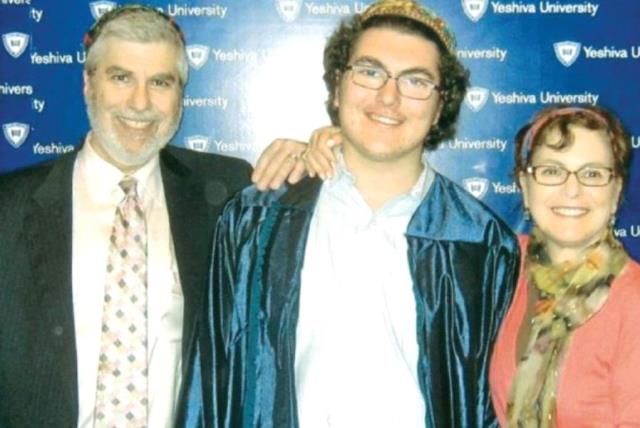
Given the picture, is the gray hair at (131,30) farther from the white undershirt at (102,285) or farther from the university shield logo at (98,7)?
the university shield logo at (98,7)

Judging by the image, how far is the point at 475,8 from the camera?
135 inches

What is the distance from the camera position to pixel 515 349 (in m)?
2.27

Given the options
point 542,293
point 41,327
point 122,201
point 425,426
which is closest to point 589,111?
point 542,293

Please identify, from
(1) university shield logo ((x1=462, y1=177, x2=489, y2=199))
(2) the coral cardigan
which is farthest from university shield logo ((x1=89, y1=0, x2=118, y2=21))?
(2) the coral cardigan

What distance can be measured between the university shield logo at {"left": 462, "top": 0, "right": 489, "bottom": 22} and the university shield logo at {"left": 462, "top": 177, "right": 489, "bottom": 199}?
650mm

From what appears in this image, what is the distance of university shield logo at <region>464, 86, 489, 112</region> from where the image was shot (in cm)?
347

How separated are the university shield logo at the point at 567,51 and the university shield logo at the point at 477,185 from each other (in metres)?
0.57

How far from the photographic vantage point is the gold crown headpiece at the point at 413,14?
2.42m

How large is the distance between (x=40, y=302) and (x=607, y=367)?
149 cm

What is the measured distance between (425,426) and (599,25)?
1956mm

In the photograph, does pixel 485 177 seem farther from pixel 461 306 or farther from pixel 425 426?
pixel 425 426

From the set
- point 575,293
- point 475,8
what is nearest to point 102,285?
point 575,293

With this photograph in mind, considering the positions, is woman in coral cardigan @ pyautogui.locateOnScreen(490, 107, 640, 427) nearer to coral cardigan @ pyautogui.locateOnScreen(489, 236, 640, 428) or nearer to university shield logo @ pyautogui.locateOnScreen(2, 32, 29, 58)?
coral cardigan @ pyautogui.locateOnScreen(489, 236, 640, 428)

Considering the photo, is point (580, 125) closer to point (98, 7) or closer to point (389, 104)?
point (389, 104)
